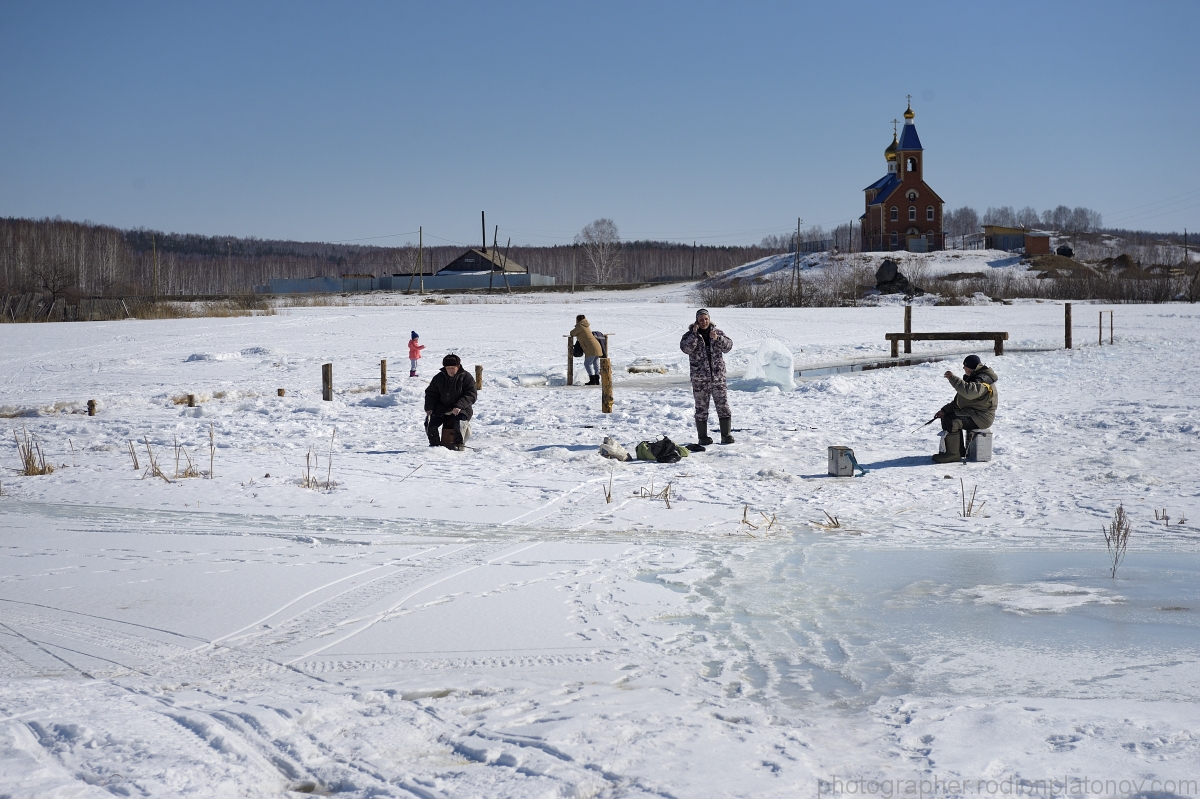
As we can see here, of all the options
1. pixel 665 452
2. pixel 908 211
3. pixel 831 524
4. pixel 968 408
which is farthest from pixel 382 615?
pixel 908 211

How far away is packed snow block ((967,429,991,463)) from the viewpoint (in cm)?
1020

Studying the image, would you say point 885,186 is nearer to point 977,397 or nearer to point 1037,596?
point 977,397

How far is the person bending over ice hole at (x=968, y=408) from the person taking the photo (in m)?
10.1

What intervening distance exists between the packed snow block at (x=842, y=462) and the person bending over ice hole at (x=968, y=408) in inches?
49.6

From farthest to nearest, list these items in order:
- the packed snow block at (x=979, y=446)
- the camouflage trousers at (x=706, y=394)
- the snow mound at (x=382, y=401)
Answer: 1. the snow mound at (x=382, y=401)
2. the camouflage trousers at (x=706, y=394)
3. the packed snow block at (x=979, y=446)

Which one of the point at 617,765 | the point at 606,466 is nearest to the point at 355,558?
the point at 617,765

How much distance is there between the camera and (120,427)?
1350cm

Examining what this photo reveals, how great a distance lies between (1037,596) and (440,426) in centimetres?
721

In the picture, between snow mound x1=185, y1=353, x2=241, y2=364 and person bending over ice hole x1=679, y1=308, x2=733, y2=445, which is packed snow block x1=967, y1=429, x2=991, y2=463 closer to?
person bending over ice hole x1=679, y1=308, x2=733, y2=445

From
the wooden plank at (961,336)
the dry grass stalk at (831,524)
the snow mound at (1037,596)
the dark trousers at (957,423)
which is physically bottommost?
the snow mound at (1037,596)

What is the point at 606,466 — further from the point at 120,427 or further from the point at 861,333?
the point at 861,333

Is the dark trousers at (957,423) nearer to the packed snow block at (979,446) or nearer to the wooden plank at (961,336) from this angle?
the packed snow block at (979,446)

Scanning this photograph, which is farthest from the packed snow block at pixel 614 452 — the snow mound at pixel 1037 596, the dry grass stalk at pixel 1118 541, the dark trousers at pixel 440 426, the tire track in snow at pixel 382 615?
the snow mound at pixel 1037 596

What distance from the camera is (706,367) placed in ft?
36.8
